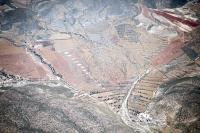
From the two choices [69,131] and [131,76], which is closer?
[69,131]

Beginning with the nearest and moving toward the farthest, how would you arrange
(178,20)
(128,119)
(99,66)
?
1. (128,119)
2. (99,66)
3. (178,20)

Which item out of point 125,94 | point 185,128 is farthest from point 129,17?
point 185,128

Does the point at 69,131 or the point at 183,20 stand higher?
the point at 183,20

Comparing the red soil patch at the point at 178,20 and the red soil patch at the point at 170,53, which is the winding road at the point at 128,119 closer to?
the red soil patch at the point at 170,53

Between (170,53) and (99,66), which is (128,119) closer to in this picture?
(99,66)

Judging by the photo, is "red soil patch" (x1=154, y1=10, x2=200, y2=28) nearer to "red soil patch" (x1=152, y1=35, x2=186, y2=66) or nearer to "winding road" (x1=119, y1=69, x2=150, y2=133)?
"red soil patch" (x1=152, y1=35, x2=186, y2=66)

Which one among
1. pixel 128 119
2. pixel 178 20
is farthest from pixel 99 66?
pixel 178 20

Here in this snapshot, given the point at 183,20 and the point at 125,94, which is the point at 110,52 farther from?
the point at 183,20

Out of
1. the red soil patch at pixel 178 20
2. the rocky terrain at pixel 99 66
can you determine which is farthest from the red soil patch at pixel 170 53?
the red soil patch at pixel 178 20
